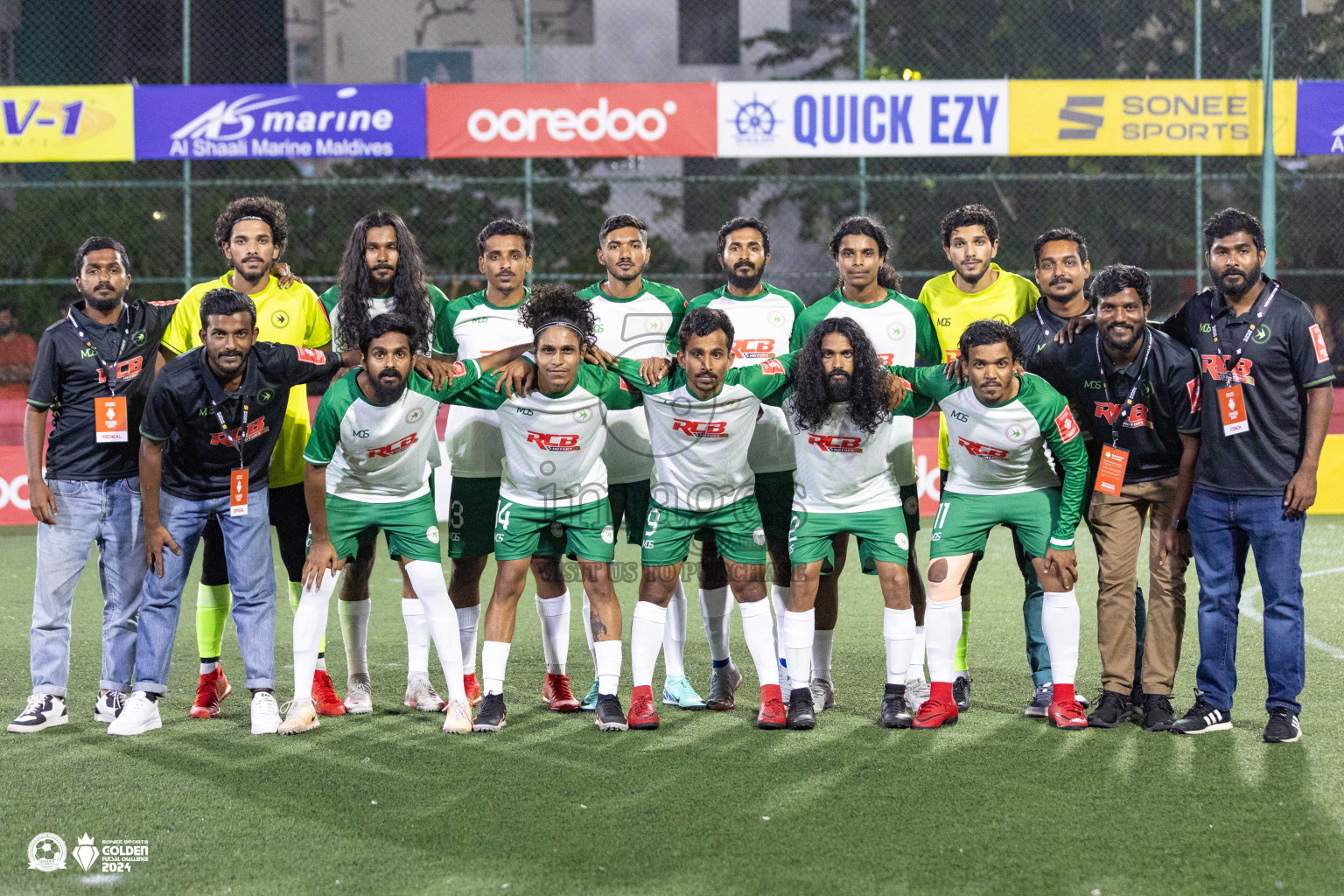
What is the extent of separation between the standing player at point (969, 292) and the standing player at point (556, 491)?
1444 mm

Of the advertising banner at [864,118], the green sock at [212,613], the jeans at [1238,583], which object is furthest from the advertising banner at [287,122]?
the jeans at [1238,583]

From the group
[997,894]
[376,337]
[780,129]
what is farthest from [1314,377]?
[780,129]

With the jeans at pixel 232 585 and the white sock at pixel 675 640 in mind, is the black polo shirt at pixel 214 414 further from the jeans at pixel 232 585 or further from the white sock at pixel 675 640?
the white sock at pixel 675 640

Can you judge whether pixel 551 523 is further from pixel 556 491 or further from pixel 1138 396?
pixel 1138 396

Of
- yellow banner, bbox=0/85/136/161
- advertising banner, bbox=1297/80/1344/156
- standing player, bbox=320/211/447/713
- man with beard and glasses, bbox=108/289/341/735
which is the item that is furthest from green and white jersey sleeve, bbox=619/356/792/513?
advertising banner, bbox=1297/80/1344/156

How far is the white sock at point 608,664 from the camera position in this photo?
5.27 meters

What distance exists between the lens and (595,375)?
5348mm

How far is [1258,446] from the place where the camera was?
4.92 meters

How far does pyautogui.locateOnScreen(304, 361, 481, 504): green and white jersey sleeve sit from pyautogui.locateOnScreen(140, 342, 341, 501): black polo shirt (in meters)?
0.19

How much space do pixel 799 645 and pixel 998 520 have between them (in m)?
0.92

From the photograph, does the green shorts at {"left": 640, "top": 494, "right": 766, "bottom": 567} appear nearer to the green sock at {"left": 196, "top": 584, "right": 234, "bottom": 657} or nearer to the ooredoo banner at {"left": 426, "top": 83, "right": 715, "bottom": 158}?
the green sock at {"left": 196, "top": 584, "right": 234, "bottom": 657}

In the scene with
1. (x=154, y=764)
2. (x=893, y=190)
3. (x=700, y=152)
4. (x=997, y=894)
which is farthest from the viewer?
(x=893, y=190)

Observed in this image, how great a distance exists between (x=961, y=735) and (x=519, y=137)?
384 inches

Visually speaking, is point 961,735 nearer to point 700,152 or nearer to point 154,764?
point 154,764
